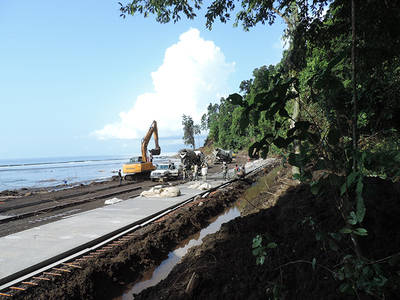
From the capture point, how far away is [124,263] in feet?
23.2

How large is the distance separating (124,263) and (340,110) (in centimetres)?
706

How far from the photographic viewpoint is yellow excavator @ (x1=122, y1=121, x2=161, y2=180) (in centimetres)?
2600

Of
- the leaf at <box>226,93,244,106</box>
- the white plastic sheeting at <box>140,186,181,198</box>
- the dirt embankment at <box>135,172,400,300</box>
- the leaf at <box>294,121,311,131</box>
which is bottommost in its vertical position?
the white plastic sheeting at <box>140,186,181,198</box>

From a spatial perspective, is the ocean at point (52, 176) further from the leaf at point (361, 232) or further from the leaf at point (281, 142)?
the leaf at point (361, 232)

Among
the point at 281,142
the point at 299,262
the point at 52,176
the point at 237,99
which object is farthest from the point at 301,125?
the point at 52,176

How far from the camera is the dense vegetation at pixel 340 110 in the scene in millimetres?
1508

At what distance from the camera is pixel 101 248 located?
7.51 meters

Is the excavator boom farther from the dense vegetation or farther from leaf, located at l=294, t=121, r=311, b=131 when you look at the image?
leaf, located at l=294, t=121, r=311, b=131

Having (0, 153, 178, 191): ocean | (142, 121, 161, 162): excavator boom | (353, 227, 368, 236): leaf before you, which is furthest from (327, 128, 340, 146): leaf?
(0, 153, 178, 191): ocean

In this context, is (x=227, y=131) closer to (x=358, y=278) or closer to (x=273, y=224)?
(x=273, y=224)

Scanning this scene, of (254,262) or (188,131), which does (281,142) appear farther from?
(188,131)

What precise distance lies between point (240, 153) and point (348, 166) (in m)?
69.9

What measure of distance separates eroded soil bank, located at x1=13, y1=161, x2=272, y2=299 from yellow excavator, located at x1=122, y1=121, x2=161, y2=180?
48.3ft

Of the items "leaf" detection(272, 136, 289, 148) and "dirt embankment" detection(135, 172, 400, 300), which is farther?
"dirt embankment" detection(135, 172, 400, 300)
